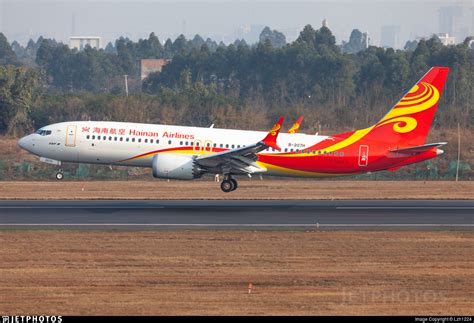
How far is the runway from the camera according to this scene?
33094 mm

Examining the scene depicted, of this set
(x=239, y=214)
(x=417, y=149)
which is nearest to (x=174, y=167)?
(x=239, y=214)

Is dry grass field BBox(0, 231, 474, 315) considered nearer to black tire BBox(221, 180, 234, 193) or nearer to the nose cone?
black tire BBox(221, 180, 234, 193)

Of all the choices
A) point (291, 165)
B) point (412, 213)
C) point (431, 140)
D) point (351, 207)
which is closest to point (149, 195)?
point (291, 165)

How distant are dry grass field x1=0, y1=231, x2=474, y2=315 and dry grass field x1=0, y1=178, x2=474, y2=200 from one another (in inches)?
516

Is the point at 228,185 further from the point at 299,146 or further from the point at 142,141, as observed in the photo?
the point at 142,141

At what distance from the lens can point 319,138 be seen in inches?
1635

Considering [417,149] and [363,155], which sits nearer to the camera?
[417,149]

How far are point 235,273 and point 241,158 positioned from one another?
1660cm

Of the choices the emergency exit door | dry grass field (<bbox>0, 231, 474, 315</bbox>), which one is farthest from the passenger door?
the emergency exit door

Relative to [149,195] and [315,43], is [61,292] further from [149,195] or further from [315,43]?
[315,43]

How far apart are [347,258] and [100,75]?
4788 inches

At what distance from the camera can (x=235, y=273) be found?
24.1 metres

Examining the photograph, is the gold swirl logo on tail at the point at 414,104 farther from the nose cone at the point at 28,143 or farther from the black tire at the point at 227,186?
the nose cone at the point at 28,143

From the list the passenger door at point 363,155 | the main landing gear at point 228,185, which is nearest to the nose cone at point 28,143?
the main landing gear at point 228,185
